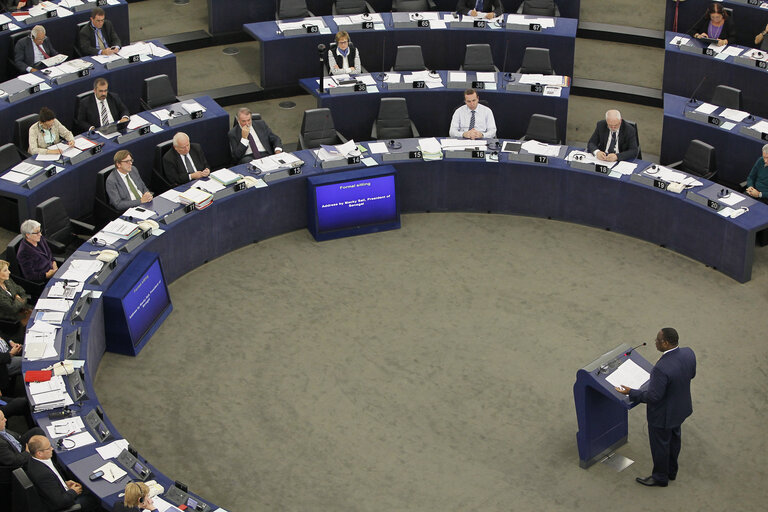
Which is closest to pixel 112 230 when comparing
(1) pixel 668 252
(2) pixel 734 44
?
(1) pixel 668 252

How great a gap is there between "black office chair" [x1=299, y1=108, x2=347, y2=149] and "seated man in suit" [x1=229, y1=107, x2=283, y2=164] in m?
0.46

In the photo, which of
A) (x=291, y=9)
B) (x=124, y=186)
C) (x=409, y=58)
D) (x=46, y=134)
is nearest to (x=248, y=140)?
(x=124, y=186)

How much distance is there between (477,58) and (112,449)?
947 cm

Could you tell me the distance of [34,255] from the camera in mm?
11570

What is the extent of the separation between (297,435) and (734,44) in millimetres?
10325

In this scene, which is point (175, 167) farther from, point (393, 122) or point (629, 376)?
point (629, 376)

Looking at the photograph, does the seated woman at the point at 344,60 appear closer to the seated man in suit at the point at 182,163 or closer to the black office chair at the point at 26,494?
the seated man in suit at the point at 182,163

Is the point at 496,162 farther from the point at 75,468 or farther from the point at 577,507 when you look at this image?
the point at 75,468

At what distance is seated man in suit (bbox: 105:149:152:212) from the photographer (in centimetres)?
1266

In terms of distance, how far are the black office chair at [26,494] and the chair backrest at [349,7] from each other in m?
11.1

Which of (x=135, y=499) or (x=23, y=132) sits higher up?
(x=23, y=132)

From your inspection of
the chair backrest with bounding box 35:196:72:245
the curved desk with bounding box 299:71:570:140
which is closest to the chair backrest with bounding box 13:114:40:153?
the chair backrest with bounding box 35:196:72:245

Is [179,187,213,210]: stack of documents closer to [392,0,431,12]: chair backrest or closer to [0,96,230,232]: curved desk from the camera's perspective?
[0,96,230,232]: curved desk

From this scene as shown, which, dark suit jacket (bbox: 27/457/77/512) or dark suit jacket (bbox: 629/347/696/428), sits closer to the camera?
dark suit jacket (bbox: 27/457/77/512)
